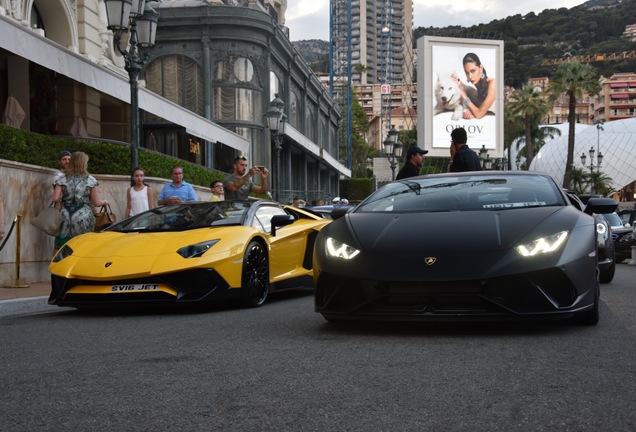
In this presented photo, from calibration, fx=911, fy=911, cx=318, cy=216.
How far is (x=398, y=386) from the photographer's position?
434cm

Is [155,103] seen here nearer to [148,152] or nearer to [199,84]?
[148,152]

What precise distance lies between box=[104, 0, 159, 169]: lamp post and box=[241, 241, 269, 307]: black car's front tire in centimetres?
509

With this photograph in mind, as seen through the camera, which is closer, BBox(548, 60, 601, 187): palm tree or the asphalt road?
the asphalt road

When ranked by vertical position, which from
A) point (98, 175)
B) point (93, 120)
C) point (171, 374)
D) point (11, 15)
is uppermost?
point (11, 15)

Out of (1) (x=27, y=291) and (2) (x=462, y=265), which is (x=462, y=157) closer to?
(2) (x=462, y=265)

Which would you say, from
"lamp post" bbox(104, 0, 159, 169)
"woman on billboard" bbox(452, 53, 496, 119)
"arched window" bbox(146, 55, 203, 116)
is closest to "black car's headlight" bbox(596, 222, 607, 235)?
"lamp post" bbox(104, 0, 159, 169)

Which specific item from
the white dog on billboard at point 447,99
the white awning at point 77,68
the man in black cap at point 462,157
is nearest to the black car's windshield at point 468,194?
the man in black cap at point 462,157

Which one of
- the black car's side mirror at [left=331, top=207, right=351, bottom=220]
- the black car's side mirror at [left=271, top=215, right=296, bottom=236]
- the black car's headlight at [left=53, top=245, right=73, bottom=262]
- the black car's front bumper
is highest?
the black car's side mirror at [left=331, top=207, right=351, bottom=220]

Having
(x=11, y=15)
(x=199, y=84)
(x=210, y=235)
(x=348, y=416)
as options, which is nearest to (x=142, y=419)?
(x=348, y=416)

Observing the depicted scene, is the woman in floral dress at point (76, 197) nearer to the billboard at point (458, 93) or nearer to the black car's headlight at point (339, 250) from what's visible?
the black car's headlight at point (339, 250)

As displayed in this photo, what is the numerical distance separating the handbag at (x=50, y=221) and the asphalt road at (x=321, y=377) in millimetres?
4538

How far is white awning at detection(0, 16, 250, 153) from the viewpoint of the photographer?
41.9 ft

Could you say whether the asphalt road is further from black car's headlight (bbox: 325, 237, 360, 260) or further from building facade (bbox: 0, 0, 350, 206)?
building facade (bbox: 0, 0, 350, 206)

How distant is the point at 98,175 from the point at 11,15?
499 cm
